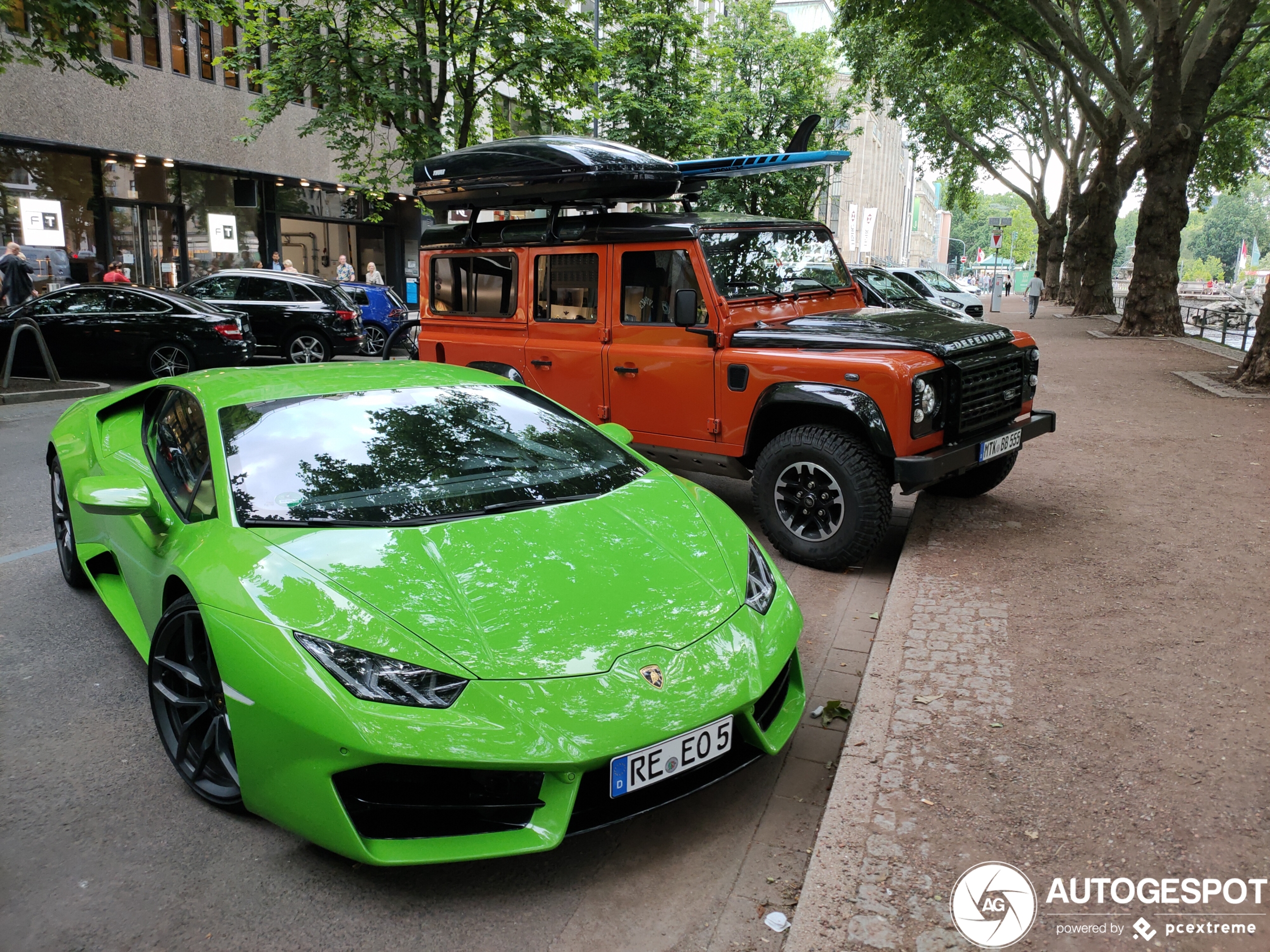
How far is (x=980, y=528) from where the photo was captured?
6.27 m

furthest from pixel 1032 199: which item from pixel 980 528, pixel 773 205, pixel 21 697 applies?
pixel 21 697

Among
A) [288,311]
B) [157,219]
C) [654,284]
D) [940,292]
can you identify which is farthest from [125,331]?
[940,292]

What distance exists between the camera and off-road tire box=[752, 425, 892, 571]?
215 inches

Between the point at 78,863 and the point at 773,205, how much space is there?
113 ft

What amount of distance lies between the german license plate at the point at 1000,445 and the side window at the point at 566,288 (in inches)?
110

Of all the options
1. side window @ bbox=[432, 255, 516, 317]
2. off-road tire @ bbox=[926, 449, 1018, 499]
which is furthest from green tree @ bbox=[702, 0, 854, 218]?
off-road tire @ bbox=[926, 449, 1018, 499]

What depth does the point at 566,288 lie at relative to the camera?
704 cm

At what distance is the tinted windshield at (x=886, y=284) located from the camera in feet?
59.9

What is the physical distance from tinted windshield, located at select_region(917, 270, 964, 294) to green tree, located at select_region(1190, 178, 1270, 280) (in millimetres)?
120215

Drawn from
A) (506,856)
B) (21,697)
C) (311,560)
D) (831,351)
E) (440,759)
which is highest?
(831,351)

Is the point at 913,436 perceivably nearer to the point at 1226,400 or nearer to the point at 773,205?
the point at 1226,400

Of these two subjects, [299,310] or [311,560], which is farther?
[299,310]

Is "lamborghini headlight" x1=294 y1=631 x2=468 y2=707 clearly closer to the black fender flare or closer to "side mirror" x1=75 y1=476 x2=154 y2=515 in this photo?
"side mirror" x1=75 y1=476 x2=154 y2=515
